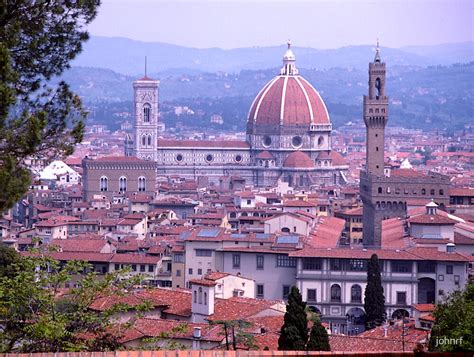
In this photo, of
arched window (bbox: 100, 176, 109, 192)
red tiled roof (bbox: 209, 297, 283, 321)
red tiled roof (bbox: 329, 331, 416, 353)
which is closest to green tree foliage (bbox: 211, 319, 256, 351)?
red tiled roof (bbox: 329, 331, 416, 353)

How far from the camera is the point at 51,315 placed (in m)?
15.4

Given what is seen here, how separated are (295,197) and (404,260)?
28.5 meters

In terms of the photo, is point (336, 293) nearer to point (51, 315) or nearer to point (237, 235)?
point (237, 235)

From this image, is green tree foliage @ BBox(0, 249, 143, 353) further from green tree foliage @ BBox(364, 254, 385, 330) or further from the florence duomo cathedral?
the florence duomo cathedral

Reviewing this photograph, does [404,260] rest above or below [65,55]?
below

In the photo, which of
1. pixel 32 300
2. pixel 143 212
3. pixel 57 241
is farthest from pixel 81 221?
pixel 32 300

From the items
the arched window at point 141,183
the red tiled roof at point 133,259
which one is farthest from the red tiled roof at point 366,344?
the arched window at point 141,183

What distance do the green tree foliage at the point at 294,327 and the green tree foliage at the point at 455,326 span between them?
6.62 ft

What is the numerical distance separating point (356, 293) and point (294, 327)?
43.1ft

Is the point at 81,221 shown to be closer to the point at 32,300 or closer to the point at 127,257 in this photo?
the point at 127,257

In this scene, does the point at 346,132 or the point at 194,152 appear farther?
the point at 346,132

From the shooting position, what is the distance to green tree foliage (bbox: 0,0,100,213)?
12.6 metres

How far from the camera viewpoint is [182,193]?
7044 cm

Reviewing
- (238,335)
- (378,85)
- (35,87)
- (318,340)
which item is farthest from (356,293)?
(378,85)
